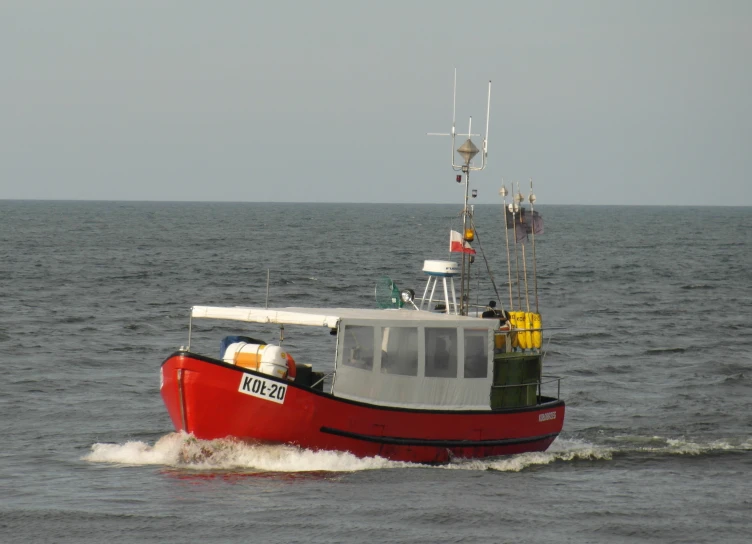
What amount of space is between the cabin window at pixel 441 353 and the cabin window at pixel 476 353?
0.27m

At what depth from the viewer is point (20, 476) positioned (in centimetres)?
1756

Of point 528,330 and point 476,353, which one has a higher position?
point 528,330

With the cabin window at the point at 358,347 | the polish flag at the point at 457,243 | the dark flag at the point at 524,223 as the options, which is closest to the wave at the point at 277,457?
Result: the cabin window at the point at 358,347

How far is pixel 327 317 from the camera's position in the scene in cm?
1758

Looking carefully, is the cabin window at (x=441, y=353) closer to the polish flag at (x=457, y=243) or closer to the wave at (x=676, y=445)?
the polish flag at (x=457, y=243)

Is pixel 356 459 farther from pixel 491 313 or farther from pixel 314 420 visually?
pixel 491 313

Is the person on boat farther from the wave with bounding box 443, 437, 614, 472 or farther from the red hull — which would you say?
the wave with bounding box 443, 437, 614, 472

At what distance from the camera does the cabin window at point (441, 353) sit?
1841 cm

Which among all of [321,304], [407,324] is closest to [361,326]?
[407,324]

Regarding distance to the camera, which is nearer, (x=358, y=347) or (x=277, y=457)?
(x=277, y=457)

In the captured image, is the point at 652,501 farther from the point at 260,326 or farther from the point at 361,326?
the point at 260,326

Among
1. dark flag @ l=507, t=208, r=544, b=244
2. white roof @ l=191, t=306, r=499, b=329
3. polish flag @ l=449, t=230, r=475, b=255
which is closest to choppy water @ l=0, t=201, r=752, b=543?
white roof @ l=191, t=306, r=499, b=329

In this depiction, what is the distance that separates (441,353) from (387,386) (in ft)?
3.81

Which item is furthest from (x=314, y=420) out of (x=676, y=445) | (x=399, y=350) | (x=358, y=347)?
(x=676, y=445)
